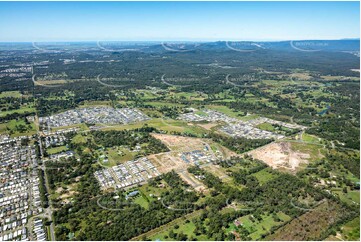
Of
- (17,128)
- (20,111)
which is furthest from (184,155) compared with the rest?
(20,111)

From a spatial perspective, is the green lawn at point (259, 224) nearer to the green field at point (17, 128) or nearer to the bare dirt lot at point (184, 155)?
the bare dirt lot at point (184, 155)

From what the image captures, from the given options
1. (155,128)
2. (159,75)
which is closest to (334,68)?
(159,75)

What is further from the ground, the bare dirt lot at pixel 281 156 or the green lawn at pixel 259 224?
the bare dirt lot at pixel 281 156

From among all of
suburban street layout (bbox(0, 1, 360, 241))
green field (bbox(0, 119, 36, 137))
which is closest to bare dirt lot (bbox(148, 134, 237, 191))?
suburban street layout (bbox(0, 1, 360, 241))

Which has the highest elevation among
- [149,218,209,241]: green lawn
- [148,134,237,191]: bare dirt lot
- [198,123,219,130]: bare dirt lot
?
[148,134,237,191]: bare dirt lot

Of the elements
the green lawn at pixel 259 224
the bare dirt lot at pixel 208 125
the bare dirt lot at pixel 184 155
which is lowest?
the bare dirt lot at pixel 208 125

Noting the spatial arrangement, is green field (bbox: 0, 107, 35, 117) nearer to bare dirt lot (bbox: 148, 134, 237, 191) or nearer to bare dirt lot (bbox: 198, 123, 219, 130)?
bare dirt lot (bbox: 148, 134, 237, 191)

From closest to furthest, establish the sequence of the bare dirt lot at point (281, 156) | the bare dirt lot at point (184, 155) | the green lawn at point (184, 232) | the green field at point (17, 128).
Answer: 1. the green lawn at point (184, 232)
2. the bare dirt lot at point (184, 155)
3. the bare dirt lot at point (281, 156)
4. the green field at point (17, 128)

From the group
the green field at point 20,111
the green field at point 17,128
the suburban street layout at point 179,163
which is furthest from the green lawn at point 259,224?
the green field at point 20,111
